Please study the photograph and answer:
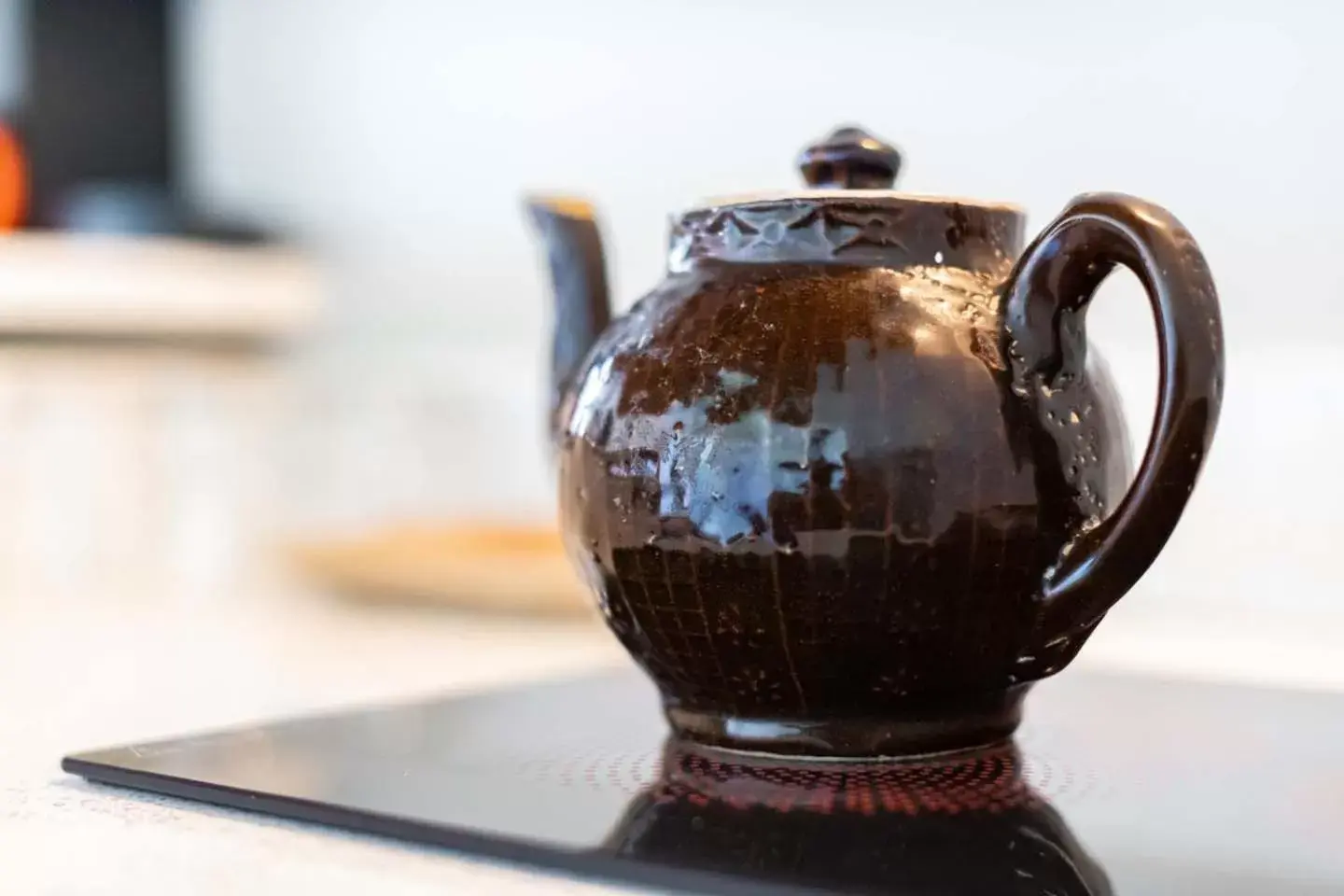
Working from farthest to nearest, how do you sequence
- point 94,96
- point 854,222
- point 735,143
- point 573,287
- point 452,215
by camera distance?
point 94,96, point 452,215, point 735,143, point 573,287, point 854,222

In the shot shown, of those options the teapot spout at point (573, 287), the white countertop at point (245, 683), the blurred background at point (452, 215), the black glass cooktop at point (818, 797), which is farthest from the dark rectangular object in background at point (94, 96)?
the black glass cooktop at point (818, 797)

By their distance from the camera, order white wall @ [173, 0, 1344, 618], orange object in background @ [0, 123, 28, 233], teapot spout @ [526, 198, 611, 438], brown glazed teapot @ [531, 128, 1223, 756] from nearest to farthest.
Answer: brown glazed teapot @ [531, 128, 1223, 756]
teapot spout @ [526, 198, 611, 438]
white wall @ [173, 0, 1344, 618]
orange object in background @ [0, 123, 28, 233]

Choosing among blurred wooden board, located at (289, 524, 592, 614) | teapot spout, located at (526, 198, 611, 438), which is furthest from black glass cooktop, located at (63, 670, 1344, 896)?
blurred wooden board, located at (289, 524, 592, 614)

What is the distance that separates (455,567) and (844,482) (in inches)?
27.3

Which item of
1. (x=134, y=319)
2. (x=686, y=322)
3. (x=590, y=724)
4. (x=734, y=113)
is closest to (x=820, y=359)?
(x=686, y=322)

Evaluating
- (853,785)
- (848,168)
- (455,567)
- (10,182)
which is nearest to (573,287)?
(848,168)

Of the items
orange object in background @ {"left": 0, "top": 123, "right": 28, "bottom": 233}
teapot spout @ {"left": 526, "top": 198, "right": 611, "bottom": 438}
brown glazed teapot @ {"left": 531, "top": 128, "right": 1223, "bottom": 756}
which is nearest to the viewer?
brown glazed teapot @ {"left": 531, "top": 128, "right": 1223, "bottom": 756}

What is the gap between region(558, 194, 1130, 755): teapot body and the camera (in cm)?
56

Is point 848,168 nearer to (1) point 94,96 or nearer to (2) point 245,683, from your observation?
(2) point 245,683

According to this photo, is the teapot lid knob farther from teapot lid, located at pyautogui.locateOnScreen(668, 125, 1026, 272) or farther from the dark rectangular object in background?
the dark rectangular object in background

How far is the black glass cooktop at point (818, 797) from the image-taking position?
46cm

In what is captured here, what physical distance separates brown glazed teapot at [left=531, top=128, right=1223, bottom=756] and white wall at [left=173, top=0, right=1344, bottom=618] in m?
0.59

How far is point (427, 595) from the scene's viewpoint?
1.24 metres

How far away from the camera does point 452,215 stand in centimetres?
164
